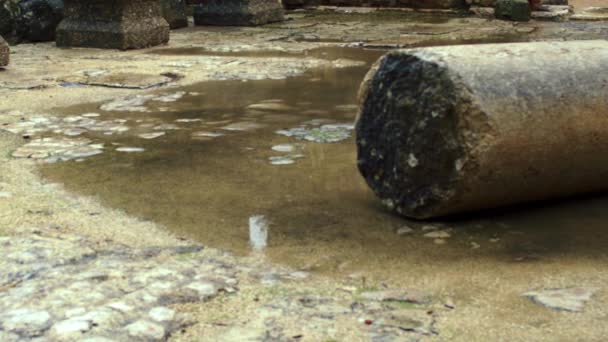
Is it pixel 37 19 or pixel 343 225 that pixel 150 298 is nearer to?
pixel 343 225

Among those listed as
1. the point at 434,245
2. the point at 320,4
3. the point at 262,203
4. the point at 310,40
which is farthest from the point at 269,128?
the point at 320,4

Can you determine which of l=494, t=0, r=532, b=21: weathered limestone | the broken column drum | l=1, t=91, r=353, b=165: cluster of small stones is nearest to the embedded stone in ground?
the broken column drum

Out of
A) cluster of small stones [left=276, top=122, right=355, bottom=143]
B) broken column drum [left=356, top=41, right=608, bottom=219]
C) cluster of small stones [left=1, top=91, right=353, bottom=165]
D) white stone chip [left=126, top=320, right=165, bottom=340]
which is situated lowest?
white stone chip [left=126, top=320, right=165, bottom=340]

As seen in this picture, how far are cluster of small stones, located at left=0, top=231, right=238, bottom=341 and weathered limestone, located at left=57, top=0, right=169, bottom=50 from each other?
15.2 feet

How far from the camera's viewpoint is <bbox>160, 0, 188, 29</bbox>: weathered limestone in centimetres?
832

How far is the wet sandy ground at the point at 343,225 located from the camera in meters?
1.89

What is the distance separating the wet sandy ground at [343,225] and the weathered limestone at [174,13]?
4698 millimetres

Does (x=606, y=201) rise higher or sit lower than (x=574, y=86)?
lower

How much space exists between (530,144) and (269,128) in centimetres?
160

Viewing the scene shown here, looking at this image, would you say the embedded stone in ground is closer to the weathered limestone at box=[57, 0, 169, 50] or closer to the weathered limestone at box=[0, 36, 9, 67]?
the weathered limestone at box=[0, 36, 9, 67]

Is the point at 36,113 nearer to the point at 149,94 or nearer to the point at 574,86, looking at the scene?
the point at 149,94

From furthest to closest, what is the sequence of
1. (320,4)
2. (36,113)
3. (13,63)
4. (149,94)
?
(320,4), (13,63), (149,94), (36,113)

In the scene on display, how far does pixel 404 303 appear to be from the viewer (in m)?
1.91

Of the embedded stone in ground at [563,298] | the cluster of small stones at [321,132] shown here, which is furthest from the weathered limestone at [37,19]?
the embedded stone in ground at [563,298]
